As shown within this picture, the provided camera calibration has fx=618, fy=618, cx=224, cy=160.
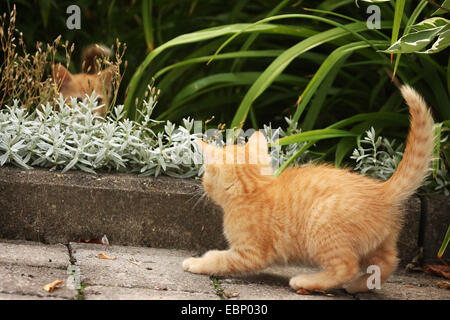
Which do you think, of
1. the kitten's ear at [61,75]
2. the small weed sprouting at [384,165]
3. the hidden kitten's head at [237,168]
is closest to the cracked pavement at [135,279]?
the hidden kitten's head at [237,168]

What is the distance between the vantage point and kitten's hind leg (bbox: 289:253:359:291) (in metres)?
2.26

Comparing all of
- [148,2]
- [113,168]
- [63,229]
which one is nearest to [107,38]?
[148,2]

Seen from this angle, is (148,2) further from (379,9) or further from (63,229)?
(63,229)

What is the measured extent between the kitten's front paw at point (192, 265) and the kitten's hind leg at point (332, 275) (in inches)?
15.3

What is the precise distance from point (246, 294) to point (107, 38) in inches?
113

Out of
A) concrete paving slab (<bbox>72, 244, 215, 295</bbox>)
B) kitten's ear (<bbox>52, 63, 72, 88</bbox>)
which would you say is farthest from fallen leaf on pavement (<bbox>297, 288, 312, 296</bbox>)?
kitten's ear (<bbox>52, 63, 72, 88</bbox>)

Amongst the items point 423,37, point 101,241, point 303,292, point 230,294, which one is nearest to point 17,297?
point 230,294

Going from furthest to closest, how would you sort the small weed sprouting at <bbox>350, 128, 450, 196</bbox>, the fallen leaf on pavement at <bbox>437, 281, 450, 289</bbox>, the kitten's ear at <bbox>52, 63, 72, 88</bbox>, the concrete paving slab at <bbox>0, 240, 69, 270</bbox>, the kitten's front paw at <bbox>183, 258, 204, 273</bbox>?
the kitten's ear at <bbox>52, 63, 72, 88</bbox> < the small weed sprouting at <bbox>350, 128, 450, 196</bbox> < the fallen leaf on pavement at <bbox>437, 281, 450, 289</bbox> < the kitten's front paw at <bbox>183, 258, 204, 273</bbox> < the concrete paving slab at <bbox>0, 240, 69, 270</bbox>

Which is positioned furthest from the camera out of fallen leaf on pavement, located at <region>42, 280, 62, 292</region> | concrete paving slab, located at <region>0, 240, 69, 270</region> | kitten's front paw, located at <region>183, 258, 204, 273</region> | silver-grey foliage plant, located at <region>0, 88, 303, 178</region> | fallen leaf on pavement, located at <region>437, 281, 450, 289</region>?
silver-grey foliage plant, located at <region>0, 88, 303, 178</region>

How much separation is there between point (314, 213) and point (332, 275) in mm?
238

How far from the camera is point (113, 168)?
3039mm

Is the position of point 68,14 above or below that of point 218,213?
above

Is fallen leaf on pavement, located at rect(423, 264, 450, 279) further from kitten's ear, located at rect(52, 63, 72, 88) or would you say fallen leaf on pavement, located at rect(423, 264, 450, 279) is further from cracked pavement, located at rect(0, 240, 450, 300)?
kitten's ear, located at rect(52, 63, 72, 88)

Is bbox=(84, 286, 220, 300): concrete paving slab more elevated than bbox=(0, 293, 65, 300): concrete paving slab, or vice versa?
bbox=(0, 293, 65, 300): concrete paving slab
